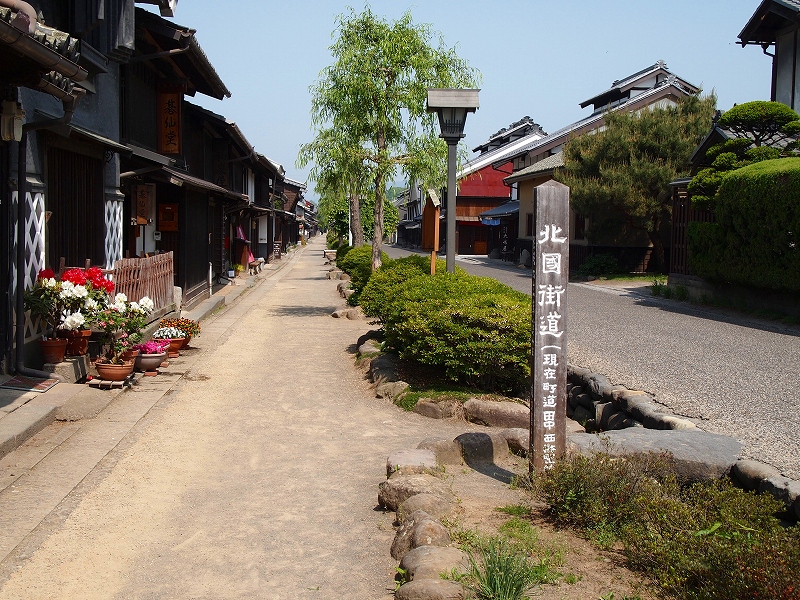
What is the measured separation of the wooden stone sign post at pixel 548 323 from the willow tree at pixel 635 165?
2158cm

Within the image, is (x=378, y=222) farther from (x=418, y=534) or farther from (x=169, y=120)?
(x=418, y=534)

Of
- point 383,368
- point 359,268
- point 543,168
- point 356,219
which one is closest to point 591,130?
point 543,168

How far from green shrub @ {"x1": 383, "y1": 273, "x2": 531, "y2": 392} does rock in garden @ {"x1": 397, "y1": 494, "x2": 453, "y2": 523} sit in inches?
131

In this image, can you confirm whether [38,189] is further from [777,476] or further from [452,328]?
[777,476]

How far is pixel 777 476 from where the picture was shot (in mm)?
5016

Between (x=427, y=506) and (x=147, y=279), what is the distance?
868 centimetres

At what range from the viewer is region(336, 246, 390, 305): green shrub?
18969mm

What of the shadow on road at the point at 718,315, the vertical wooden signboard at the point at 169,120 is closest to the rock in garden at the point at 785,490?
the shadow on road at the point at 718,315

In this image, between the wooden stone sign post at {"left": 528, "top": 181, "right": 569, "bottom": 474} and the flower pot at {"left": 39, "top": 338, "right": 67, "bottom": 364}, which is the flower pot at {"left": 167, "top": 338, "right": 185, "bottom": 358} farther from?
the wooden stone sign post at {"left": 528, "top": 181, "right": 569, "bottom": 474}

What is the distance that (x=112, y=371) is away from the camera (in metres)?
9.23

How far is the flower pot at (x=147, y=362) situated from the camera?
10453 mm

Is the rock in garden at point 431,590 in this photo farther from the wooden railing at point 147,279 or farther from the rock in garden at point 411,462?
the wooden railing at point 147,279

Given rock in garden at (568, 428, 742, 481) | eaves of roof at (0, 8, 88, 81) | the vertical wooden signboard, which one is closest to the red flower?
eaves of roof at (0, 8, 88, 81)

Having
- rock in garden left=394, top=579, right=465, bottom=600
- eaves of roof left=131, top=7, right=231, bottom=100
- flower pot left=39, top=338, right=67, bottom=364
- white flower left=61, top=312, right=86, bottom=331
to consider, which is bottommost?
rock in garden left=394, top=579, right=465, bottom=600
